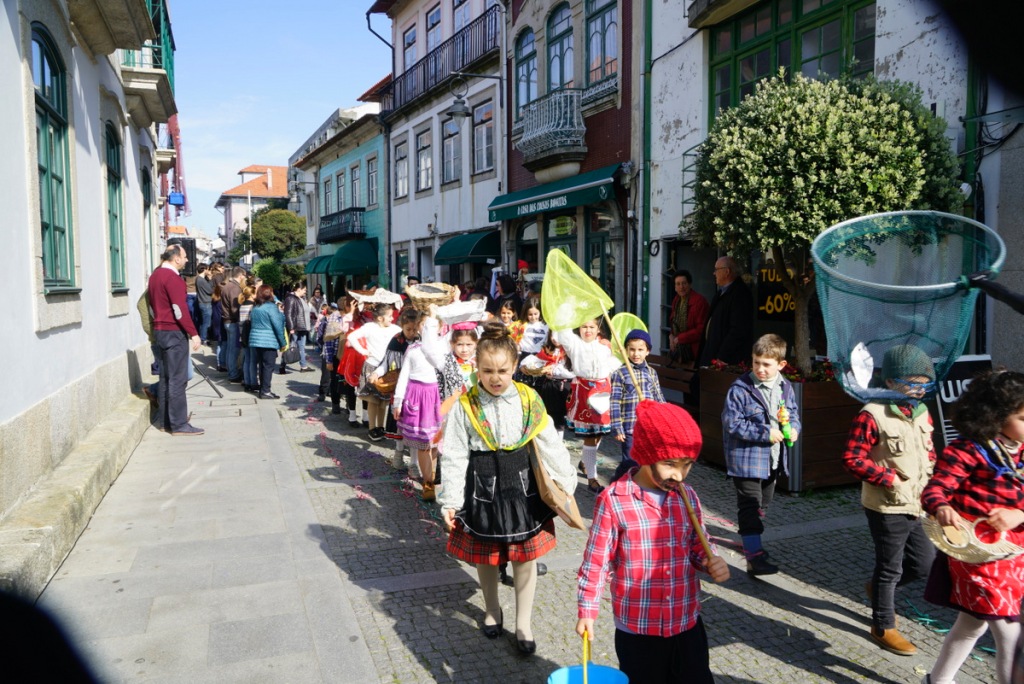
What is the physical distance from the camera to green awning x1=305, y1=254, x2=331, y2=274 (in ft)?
98.9

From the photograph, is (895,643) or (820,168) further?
(820,168)

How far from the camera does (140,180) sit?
14211mm

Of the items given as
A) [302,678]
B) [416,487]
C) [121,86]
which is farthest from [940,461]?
[121,86]

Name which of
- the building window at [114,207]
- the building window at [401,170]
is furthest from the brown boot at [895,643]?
the building window at [401,170]

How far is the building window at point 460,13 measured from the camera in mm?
20938

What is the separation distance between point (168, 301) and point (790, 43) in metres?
8.05

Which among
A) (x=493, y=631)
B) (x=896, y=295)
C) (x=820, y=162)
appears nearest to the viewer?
(x=896, y=295)

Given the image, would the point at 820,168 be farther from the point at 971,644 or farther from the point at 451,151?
the point at 451,151

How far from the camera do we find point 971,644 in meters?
3.23

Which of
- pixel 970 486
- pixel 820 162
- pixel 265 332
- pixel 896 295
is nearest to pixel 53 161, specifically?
pixel 265 332

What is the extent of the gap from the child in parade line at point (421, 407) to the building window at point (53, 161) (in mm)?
2890

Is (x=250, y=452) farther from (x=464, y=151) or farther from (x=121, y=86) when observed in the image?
(x=464, y=151)

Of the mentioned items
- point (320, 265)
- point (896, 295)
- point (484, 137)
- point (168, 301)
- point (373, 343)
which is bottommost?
point (373, 343)

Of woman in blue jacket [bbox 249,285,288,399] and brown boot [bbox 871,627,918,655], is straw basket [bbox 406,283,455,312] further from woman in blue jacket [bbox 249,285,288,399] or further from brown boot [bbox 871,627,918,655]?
woman in blue jacket [bbox 249,285,288,399]
